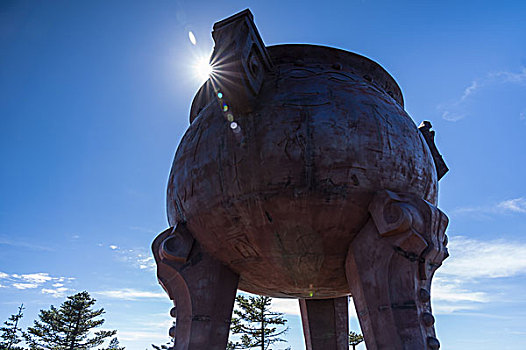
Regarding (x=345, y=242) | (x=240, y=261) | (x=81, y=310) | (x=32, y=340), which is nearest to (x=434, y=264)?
(x=345, y=242)

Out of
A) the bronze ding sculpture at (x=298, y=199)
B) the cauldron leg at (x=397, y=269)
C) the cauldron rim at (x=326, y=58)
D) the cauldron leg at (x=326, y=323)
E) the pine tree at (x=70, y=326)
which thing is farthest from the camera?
the pine tree at (x=70, y=326)

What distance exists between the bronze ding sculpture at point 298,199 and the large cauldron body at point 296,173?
0.06 ft

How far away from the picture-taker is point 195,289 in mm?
5973

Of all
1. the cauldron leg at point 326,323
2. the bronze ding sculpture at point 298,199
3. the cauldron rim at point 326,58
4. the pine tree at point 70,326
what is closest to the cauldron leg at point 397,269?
the bronze ding sculpture at point 298,199

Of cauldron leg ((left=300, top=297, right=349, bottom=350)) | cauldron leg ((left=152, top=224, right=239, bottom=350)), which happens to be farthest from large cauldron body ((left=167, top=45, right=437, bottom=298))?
cauldron leg ((left=300, top=297, right=349, bottom=350))

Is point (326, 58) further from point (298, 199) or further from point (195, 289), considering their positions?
point (195, 289)

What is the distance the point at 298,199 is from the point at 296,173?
363mm

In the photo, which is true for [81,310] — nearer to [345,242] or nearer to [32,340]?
[32,340]

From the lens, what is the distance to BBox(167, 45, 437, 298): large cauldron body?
5.14 m

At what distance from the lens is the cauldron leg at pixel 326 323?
9.34 metres

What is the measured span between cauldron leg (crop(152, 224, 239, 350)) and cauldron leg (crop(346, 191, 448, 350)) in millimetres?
2176

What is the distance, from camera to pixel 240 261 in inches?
235

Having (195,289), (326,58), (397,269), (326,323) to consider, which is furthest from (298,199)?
(326,323)

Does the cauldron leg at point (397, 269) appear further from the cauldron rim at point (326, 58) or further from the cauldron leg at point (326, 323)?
the cauldron leg at point (326, 323)
